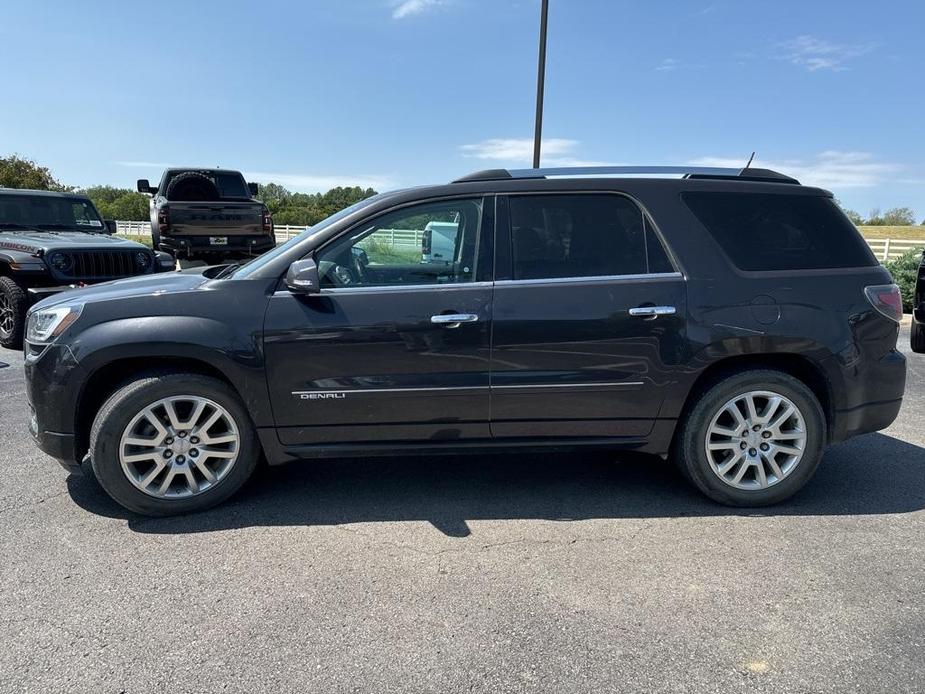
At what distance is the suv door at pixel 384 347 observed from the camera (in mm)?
3521

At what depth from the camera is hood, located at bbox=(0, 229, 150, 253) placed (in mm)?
7860

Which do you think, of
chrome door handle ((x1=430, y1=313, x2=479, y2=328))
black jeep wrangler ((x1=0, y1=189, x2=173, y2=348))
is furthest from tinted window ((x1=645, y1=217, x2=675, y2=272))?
black jeep wrangler ((x1=0, y1=189, x2=173, y2=348))

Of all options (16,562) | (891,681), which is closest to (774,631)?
(891,681)

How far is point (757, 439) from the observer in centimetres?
376

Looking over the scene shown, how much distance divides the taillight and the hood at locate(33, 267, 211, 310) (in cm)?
375

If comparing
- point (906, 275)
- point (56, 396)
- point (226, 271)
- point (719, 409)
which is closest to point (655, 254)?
point (719, 409)

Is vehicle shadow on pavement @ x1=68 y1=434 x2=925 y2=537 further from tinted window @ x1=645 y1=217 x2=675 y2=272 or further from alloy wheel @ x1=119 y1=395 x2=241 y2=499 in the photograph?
tinted window @ x1=645 y1=217 x2=675 y2=272

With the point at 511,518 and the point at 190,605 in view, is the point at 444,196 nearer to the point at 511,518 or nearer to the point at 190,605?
the point at 511,518

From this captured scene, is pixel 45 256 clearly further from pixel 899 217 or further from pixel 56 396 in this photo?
pixel 899 217

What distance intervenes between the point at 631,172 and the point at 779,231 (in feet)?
2.97

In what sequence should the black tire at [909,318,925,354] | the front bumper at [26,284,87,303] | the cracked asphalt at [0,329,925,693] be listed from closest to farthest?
the cracked asphalt at [0,329,925,693] < the black tire at [909,318,925,354] < the front bumper at [26,284,87,303]

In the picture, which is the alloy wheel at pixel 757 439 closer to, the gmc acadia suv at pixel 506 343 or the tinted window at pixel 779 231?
the gmc acadia suv at pixel 506 343

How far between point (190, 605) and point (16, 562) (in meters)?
1.00

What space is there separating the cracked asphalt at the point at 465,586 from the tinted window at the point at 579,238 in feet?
4.40
